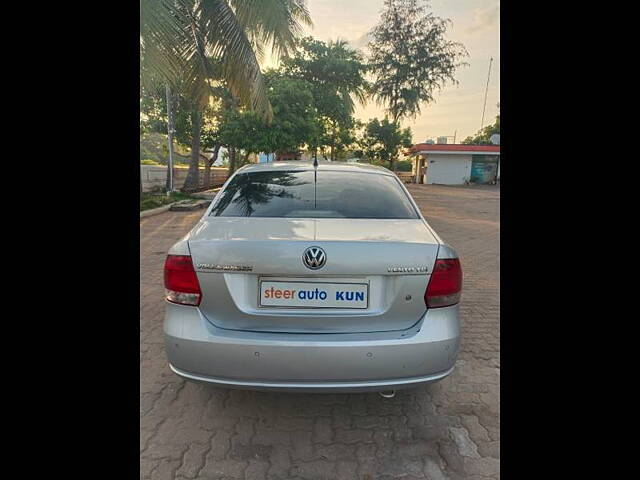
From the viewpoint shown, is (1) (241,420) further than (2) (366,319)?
A: Yes

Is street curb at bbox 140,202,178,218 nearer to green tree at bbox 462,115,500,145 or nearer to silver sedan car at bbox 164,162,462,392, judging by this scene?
silver sedan car at bbox 164,162,462,392

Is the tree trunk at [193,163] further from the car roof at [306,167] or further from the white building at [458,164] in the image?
the white building at [458,164]

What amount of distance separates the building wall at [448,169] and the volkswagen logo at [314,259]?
31174 mm

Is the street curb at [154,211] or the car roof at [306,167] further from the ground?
the car roof at [306,167]

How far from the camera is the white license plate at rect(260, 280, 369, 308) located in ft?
5.99

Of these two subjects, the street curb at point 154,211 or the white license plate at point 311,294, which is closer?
the white license plate at point 311,294

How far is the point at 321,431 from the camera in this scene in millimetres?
2156

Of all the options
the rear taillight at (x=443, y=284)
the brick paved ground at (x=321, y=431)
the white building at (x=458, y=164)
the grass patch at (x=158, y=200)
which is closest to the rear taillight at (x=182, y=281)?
the brick paved ground at (x=321, y=431)

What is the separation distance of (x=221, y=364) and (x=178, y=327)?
30 centimetres

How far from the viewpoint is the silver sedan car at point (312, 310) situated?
1.80m
